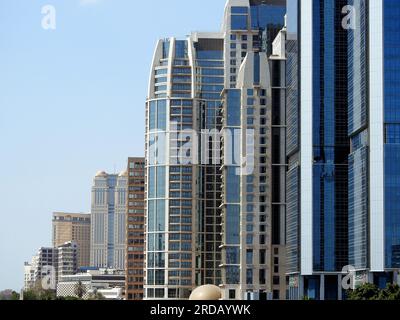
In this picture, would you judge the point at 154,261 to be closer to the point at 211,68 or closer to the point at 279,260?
the point at 279,260

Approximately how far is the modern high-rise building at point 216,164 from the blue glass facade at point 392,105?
3.43m

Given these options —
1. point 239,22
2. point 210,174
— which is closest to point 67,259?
point 210,174

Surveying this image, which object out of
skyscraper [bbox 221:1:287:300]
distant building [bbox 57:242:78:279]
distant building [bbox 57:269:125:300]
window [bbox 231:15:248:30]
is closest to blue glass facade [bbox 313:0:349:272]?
skyscraper [bbox 221:1:287:300]

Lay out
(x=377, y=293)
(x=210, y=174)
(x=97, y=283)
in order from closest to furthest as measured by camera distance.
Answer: (x=377, y=293), (x=210, y=174), (x=97, y=283)

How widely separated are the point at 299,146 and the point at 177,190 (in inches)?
165

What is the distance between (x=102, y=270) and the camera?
84.2 feet

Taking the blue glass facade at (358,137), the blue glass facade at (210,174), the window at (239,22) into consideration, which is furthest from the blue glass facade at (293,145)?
the blue glass facade at (210,174)

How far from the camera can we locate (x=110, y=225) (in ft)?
84.0

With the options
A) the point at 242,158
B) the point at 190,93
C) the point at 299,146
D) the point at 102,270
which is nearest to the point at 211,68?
the point at 190,93

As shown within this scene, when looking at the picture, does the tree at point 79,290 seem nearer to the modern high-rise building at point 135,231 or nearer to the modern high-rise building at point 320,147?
the modern high-rise building at point 135,231

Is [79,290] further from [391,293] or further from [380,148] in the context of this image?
[391,293]

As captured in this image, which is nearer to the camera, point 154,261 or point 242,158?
point 242,158

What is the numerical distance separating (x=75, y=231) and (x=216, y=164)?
14.4ft
